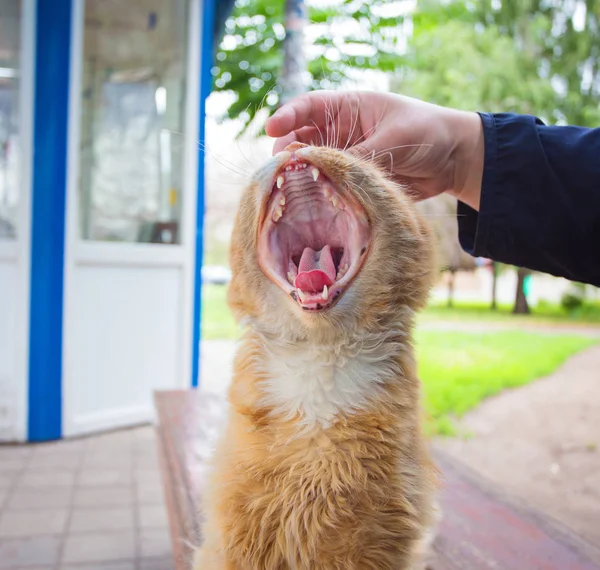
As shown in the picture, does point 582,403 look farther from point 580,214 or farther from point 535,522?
point 580,214

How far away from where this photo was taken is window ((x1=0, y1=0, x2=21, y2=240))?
13.4 ft

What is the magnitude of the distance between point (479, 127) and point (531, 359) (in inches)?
289

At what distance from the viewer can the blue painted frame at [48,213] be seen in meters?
3.97

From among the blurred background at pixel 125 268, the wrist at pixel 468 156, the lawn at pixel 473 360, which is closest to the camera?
the wrist at pixel 468 156

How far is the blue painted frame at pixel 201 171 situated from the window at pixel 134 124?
6.6 inches

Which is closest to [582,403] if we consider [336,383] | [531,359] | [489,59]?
[531,359]

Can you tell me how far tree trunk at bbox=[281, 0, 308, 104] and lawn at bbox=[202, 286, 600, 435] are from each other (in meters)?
1.65

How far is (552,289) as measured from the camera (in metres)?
18.7

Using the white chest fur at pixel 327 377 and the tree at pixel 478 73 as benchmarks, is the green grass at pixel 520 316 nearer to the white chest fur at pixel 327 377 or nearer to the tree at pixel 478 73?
the tree at pixel 478 73

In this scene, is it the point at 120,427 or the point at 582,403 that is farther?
the point at 582,403

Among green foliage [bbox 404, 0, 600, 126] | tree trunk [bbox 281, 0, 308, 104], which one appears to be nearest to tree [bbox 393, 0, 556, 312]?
green foliage [bbox 404, 0, 600, 126]

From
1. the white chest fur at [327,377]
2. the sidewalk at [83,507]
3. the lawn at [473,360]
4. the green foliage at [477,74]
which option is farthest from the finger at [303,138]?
the green foliage at [477,74]

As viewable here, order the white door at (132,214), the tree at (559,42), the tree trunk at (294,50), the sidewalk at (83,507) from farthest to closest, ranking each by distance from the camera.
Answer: the tree at (559,42) → the white door at (132,214) → the tree trunk at (294,50) → the sidewalk at (83,507)

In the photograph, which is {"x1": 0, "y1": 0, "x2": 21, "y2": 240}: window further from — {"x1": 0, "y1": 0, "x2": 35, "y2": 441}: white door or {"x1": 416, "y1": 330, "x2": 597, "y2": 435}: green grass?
{"x1": 416, "y1": 330, "x2": 597, "y2": 435}: green grass
